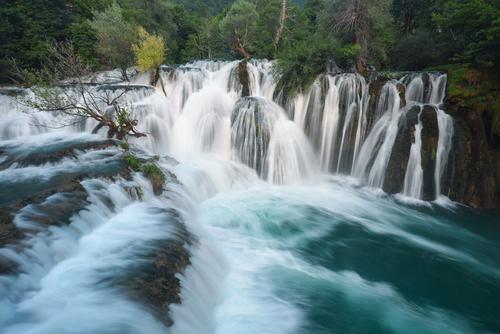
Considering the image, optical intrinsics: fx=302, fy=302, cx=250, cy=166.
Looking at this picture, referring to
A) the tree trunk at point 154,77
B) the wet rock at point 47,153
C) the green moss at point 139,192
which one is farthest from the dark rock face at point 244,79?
the green moss at point 139,192

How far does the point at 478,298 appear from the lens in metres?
6.01

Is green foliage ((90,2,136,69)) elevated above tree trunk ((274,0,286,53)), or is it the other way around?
tree trunk ((274,0,286,53))

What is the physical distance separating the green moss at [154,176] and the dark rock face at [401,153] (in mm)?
7833

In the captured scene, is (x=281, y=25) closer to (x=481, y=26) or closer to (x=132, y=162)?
(x=481, y=26)

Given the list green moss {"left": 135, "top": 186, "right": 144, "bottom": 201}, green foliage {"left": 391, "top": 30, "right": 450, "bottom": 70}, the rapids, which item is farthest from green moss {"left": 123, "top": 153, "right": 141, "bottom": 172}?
green foliage {"left": 391, "top": 30, "right": 450, "bottom": 70}

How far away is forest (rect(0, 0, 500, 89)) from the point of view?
1220cm

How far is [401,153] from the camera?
10.6m

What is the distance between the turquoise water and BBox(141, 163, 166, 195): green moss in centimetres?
143

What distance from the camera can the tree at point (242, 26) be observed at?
79.0 ft

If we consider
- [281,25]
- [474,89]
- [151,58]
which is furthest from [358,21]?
[151,58]

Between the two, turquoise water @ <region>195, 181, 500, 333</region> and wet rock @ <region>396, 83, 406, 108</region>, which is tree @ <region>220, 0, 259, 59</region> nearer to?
wet rock @ <region>396, 83, 406, 108</region>

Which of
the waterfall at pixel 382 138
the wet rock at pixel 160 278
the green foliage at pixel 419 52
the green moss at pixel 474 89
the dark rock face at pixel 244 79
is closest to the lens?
the wet rock at pixel 160 278

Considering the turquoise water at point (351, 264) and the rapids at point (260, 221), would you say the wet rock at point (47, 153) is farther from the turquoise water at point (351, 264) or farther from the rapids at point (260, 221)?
the turquoise water at point (351, 264)

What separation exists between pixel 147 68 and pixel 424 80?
14.1 metres
